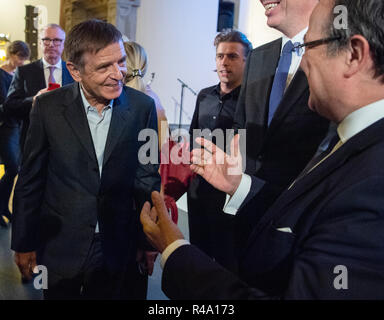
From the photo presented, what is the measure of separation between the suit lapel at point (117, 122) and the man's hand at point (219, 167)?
0.47 metres

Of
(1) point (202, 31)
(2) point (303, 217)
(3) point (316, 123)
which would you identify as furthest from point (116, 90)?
(1) point (202, 31)

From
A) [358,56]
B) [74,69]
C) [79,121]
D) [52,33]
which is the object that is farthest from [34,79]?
[358,56]

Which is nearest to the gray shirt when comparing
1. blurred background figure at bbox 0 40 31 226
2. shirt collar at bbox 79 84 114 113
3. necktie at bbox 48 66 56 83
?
shirt collar at bbox 79 84 114 113

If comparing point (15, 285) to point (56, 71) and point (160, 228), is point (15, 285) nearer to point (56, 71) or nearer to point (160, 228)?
point (56, 71)

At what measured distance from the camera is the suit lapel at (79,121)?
1589 mm

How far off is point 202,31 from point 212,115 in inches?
228

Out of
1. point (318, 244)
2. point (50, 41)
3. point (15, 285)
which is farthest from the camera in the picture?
point (50, 41)

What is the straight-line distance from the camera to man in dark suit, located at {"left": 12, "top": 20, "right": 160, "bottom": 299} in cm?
161

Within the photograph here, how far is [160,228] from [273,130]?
2.52 ft

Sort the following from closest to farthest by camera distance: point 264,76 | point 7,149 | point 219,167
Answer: point 219,167 < point 264,76 < point 7,149

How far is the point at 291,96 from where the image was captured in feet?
5.05

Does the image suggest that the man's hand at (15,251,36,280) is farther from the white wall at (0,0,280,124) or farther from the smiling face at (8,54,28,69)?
the white wall at (0,0,280,124)

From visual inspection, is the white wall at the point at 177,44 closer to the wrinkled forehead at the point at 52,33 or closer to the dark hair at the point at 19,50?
the dark hair at the point at 19,50
